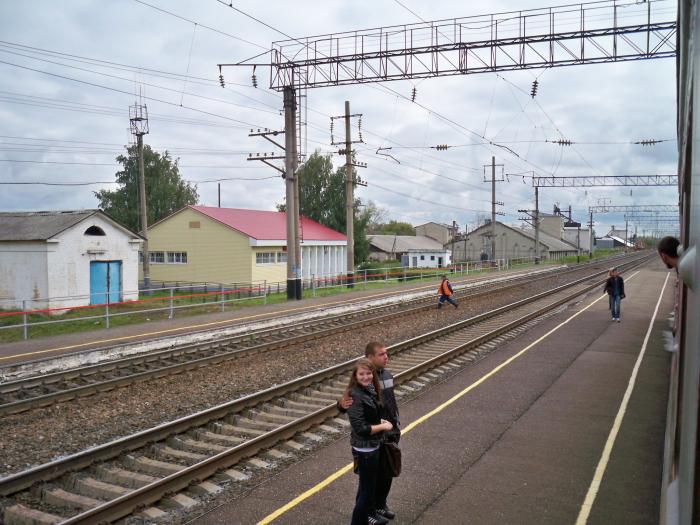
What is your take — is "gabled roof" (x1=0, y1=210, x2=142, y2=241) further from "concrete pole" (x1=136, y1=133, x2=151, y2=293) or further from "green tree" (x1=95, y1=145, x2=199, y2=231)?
"green tree" (x1=95, y1=145, x2=199, y2=231)

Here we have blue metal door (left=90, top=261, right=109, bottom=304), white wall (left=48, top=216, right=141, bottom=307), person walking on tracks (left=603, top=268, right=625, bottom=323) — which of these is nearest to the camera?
person walking on tracks (left=603, top=268, right=625, bottom=323)

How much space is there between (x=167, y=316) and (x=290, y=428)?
1483cm

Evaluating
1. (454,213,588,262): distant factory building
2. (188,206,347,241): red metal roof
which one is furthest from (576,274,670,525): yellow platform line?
(454,213,588,262): distant factory building

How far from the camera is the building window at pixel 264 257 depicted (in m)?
35.4

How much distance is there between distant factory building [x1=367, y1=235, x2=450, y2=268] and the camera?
69625 mm

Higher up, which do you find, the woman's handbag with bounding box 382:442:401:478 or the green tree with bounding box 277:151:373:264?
the green tree with bounding box 277:151:373:264

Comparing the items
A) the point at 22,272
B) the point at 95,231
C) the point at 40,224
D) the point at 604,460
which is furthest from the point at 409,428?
the point at 40,224

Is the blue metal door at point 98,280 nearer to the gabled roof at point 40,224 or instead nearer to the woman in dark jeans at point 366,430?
the gabled roof at point 40,224

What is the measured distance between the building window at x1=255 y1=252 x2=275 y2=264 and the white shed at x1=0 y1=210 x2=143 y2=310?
9617 millimetres

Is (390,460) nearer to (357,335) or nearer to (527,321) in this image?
(357,335)

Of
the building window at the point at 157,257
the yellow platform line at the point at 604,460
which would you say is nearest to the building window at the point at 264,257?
the building window at the point at 157,257

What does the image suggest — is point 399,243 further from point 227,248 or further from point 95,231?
point 95,231

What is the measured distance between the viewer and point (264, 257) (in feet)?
118

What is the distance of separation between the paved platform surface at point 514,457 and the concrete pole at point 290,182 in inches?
576
